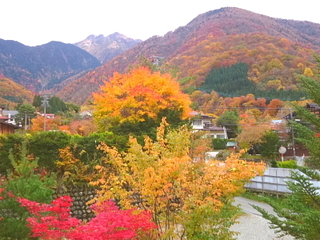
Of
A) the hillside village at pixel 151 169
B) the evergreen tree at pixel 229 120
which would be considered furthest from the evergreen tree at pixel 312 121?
the evergreen tree at pixel 229 120

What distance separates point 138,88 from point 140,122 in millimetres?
1894

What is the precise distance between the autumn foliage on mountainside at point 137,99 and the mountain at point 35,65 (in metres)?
122

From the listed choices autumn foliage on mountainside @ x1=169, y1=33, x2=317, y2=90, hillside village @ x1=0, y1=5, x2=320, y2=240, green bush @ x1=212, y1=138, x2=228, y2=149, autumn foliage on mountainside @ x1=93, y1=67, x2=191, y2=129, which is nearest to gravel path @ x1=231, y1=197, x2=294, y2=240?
hillside village @ x1=0, y1=5, x2=320, y2=240

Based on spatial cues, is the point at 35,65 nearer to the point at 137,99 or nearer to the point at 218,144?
the point at 218,144

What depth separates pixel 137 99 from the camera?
17.0 m

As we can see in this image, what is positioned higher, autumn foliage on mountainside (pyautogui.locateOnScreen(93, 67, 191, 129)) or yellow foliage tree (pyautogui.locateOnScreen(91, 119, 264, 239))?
autumn foliage on mountainside (pyautogui.locateOnScreen(93, 67, 191, 129))

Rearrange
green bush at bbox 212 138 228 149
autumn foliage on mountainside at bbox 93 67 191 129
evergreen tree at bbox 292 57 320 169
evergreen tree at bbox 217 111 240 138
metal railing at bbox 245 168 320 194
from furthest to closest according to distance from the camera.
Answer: evergreen tree at bbox 217 111 240 138, green bush at bbox 212 138 228 149, autumn foliage on mountainside at bbox 93 67 191 129, metal railing at bbox 245 168 320 194, evergreen tree at bbox 292 57 320 169

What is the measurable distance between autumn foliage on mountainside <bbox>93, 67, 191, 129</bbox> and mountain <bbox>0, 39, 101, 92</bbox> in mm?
122389

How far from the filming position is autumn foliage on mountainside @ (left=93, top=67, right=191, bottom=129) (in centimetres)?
1655

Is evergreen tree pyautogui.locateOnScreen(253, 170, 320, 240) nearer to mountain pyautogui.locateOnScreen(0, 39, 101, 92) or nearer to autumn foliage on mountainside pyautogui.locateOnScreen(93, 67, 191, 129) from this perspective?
autumn foliage on mountainside pyautogui.locateOnScreen(93, 67, 191, 129)

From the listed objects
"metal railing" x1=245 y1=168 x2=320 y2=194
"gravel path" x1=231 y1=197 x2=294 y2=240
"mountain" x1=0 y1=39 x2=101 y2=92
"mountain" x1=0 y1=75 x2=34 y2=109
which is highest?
"mountain" x1=0 y1=39 x2=101 y2=92

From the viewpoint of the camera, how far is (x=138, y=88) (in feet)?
54.2

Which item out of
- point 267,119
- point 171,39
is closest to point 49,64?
point 171,39

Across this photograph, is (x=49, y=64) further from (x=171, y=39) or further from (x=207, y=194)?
(x=207, y=194)
